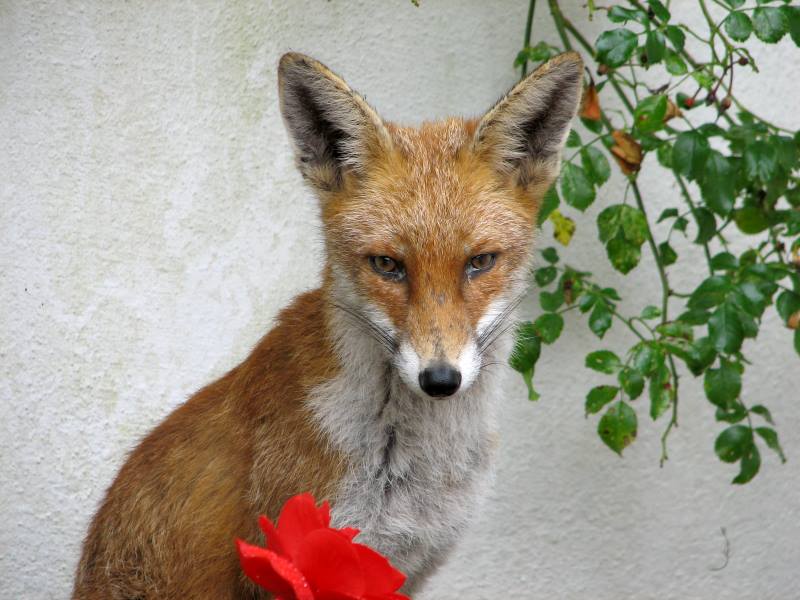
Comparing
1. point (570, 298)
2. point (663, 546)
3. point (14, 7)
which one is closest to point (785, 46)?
point (570, 298)

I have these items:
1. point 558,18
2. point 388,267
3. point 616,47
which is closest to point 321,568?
point 388,267

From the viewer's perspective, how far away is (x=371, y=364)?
2379 mm

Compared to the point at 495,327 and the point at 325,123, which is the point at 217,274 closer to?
the point at 325,123

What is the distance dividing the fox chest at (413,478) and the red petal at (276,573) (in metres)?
1.13

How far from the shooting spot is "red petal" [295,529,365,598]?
1.10 m

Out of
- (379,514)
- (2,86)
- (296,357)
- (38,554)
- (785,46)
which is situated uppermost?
(785,46)

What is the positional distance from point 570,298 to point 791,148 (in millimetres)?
891

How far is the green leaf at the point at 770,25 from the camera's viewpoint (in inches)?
107

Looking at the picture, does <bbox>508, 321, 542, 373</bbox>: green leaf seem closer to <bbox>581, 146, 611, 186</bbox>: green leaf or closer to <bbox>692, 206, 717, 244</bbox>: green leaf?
<bbox>581, 146, 611, 186</bbox>: green leaf

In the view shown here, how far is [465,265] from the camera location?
2188 mm

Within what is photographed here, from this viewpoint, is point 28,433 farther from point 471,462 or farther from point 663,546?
point 663,546

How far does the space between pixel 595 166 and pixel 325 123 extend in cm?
98

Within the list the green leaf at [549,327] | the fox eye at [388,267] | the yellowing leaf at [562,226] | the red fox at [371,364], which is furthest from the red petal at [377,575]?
the yellowing leaf at [562,226]

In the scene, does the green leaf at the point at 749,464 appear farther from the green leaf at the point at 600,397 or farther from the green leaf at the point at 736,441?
the green leaf at the point at 600,397
